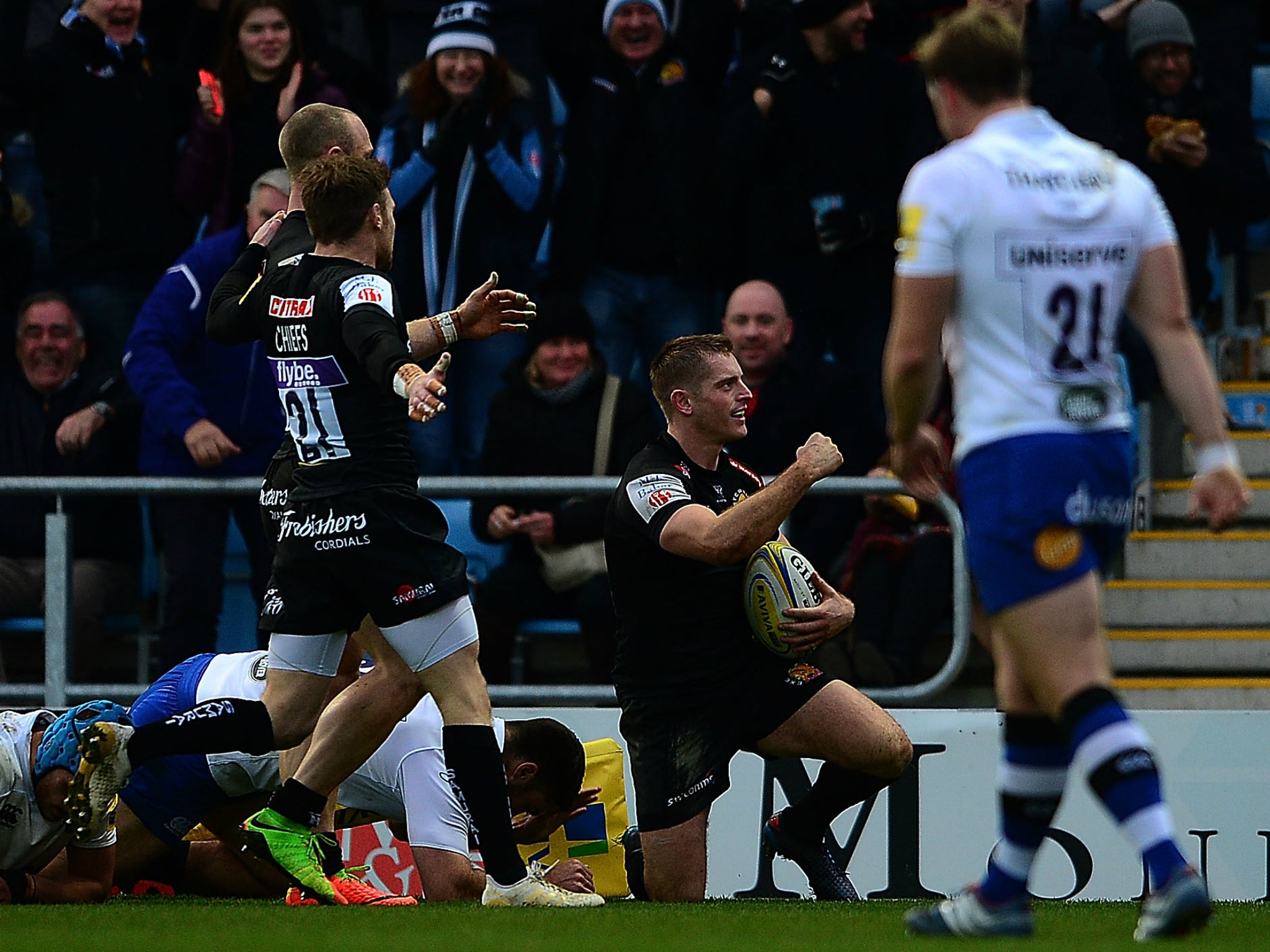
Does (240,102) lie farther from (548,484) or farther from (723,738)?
(723,738)

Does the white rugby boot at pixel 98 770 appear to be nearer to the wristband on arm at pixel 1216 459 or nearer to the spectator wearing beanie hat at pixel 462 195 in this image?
the wristband on arm at pixel 1216 459

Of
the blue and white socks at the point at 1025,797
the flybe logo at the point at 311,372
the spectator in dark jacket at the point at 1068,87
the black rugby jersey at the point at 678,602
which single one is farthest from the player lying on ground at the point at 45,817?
the spectator in dark jacket at the point at 1068,87

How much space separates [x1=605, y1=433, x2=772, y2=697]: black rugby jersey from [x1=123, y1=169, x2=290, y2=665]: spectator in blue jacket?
2216 mm

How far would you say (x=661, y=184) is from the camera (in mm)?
9516

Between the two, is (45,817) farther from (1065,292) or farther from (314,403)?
(1065,292)

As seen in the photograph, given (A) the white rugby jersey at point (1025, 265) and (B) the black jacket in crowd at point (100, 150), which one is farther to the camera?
(B) the black jacket in crowd at point (100, 150)

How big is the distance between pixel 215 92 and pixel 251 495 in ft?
7.26

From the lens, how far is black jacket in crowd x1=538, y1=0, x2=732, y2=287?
9.46 metres

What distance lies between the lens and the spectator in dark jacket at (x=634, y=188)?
9.48 metres

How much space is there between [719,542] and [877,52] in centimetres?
385

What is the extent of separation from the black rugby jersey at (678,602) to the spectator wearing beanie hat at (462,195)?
8.23 ft

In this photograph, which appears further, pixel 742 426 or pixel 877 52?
pixel 877 52

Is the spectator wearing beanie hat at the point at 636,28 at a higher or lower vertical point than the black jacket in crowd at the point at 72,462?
higher

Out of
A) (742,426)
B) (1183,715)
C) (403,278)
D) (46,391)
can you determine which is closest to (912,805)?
(1183,715)
